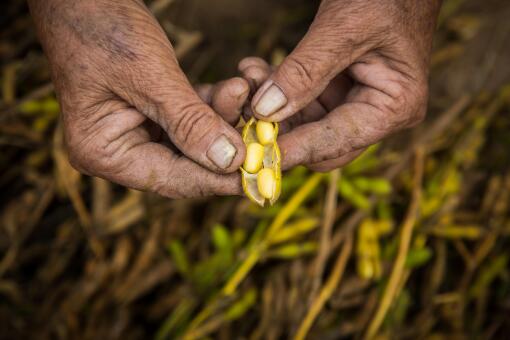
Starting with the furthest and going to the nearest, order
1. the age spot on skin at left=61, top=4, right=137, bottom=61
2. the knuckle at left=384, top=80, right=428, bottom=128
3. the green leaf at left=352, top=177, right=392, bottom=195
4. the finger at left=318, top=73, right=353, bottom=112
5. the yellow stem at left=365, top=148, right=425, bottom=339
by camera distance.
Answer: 1. the green leaf at left=352, top=177, right=392, bottom=195
2. the yellow stem at left=365, top=148, right=425, bottom=339
3. the finger at left=318, top=73, right=353, bottom=112
4. the knuckle at left=384, top=80, right=428, bottom=128
5. the age spot on skin at left=61, top=4, right=137, bottom=61

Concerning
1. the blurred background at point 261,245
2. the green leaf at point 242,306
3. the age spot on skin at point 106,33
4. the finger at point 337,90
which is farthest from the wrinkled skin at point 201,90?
the green leaf at point 242,306

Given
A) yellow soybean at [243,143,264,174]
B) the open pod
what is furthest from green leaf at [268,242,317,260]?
yellow soybean at [243,143,264,174]

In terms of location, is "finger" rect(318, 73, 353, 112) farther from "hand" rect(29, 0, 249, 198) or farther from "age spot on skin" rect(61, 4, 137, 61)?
"age spot on skin" rect(61, 4, 137, 61)

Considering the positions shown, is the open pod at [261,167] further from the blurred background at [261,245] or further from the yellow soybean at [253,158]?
the blurred background at [261,245]

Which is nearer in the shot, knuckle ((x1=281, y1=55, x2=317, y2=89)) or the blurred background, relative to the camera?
knuckle ((x1=281, y1=55, x2=317, y2=89))

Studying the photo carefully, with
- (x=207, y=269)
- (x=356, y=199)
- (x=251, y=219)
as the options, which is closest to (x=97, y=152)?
(x=207, y=269)

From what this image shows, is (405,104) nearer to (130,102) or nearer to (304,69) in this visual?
(304,69)

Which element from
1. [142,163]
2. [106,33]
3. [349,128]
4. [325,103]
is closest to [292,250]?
[325,103]
